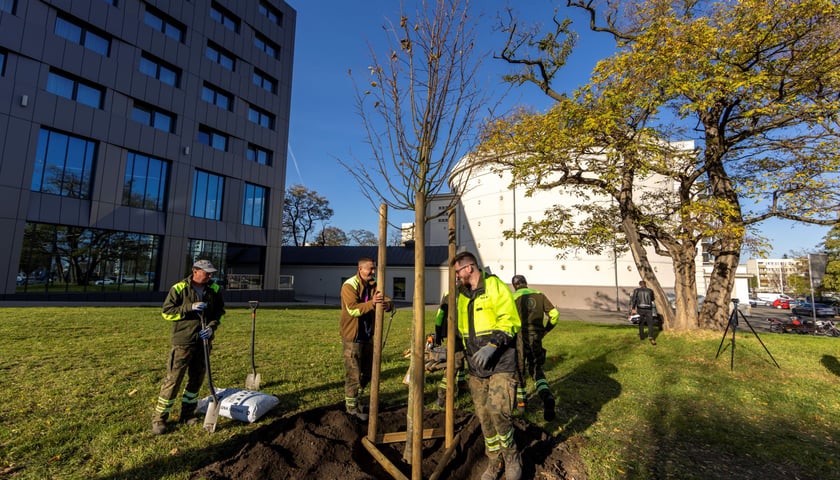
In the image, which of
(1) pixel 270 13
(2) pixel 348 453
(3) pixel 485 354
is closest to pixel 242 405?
(2) pixel 348 453

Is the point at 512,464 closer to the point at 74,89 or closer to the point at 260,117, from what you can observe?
the point at 74,89

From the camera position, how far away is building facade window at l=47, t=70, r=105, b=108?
58.9 feet

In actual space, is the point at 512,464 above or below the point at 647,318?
below

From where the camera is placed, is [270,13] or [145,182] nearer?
[145,182]

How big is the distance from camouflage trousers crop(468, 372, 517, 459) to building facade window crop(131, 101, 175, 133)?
25428mm

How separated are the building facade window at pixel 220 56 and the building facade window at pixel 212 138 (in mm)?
4819

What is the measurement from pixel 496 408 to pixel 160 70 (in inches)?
1087

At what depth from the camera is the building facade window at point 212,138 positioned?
24141 millimetres

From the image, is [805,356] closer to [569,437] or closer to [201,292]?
[569,437]

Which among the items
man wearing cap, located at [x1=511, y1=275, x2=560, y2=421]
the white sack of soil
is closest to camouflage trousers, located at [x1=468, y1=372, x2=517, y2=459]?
man wearing cap, located at [x1=511, y1=275, x2=560, y2=421]

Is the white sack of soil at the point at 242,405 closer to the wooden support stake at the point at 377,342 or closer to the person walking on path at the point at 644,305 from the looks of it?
the wooden support stake at the point at 377,342

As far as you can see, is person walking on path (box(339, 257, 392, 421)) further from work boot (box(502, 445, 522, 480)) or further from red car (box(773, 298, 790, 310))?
red car (box(773, 298, 790, 310))

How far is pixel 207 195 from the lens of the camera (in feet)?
79.4

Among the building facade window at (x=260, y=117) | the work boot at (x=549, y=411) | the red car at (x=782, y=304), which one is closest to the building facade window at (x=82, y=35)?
the building facade window at (x=260, y=117)
